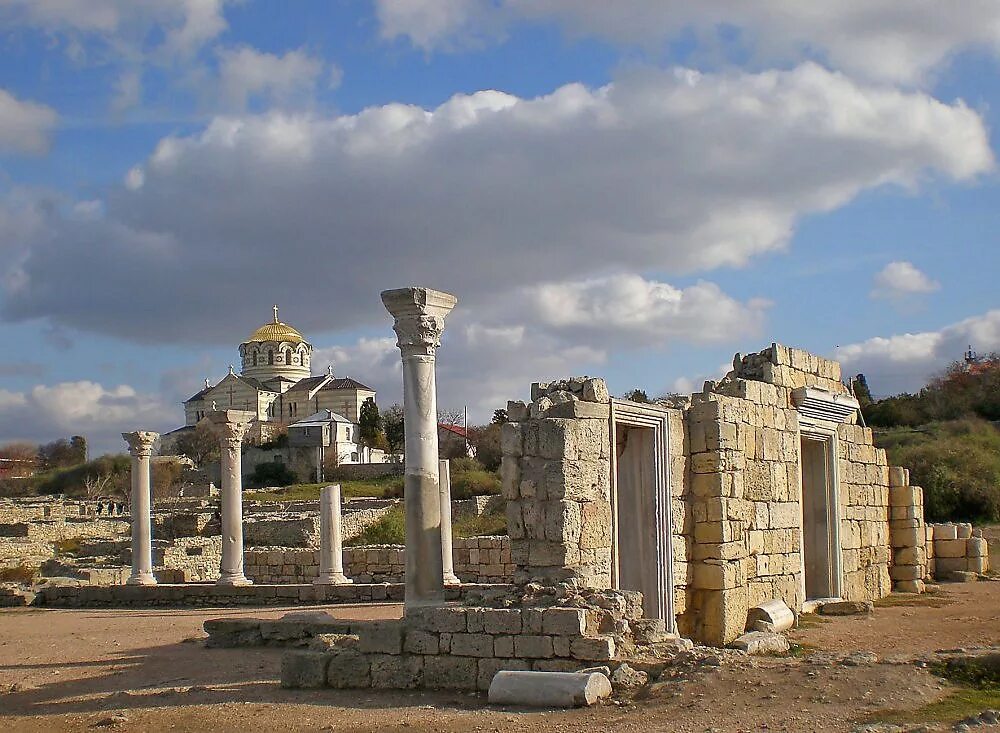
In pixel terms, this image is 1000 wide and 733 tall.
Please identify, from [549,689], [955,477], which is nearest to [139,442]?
Answer: [549,689]

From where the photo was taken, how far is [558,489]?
1109 cm

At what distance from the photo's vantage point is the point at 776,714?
7.94 m

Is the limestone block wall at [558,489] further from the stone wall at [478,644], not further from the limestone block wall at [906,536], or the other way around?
the limestone block wall at [906,536]

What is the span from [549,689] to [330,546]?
41.1ft

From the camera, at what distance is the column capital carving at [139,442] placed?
75.6 ft

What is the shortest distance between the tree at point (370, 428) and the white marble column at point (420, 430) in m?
64.9

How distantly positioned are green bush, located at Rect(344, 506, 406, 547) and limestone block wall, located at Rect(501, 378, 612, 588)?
1934 centimetres

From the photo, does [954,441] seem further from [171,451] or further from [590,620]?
[171,451]

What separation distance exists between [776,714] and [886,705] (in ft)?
2.69

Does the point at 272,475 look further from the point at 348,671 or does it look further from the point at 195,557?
the point at 348,671

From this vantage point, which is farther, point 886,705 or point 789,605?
point 789,605

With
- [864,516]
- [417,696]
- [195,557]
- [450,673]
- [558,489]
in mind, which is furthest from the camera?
[195,557]

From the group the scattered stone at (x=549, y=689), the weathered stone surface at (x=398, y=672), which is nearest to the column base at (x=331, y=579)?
the weathered stone surface at (x=398, y=672)

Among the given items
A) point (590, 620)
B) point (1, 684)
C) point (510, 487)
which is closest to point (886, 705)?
point (590, 620)
